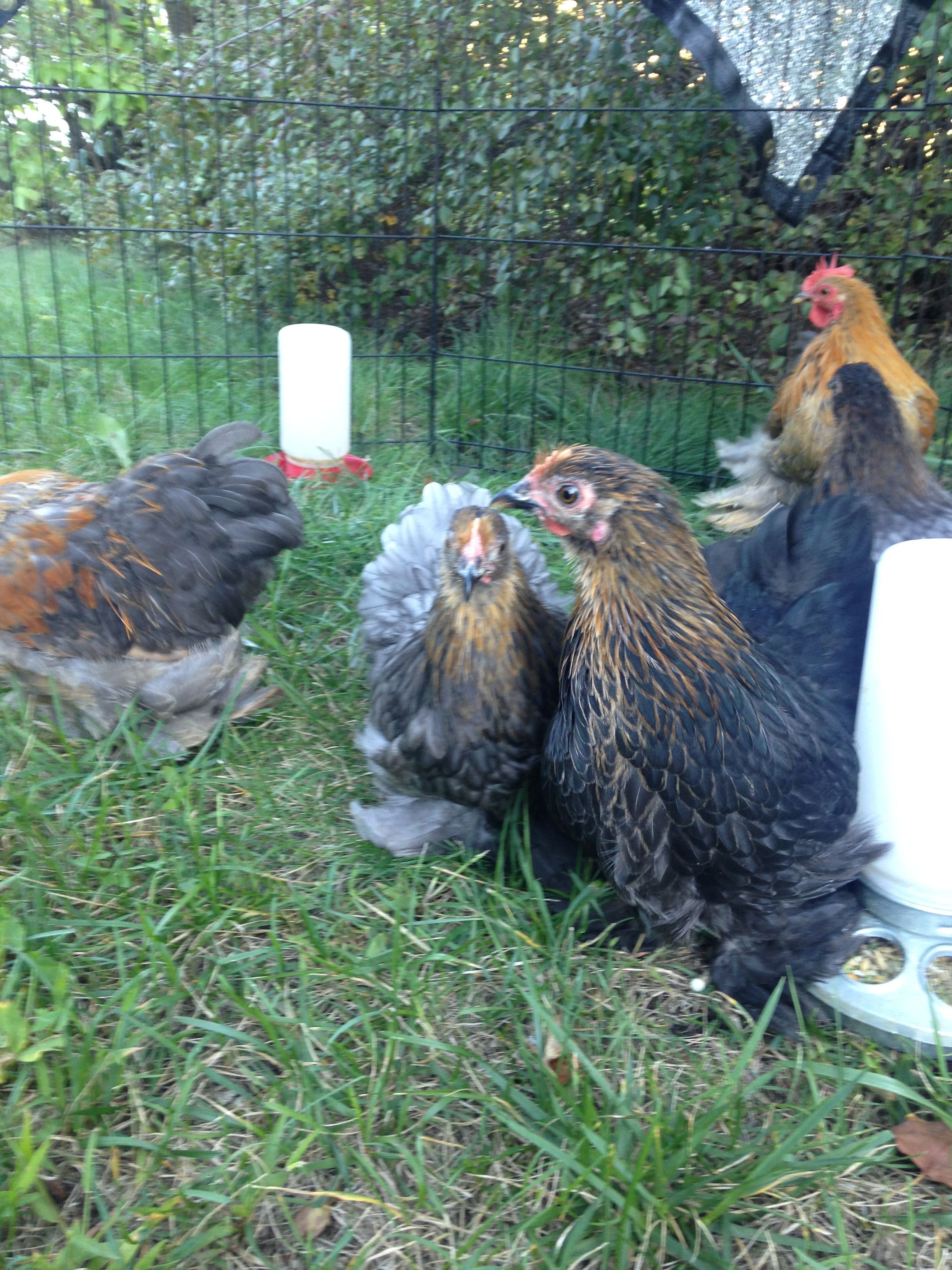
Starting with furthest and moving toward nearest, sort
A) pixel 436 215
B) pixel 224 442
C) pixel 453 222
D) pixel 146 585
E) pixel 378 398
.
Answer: pixel 453 222, pixel 378 398, pixel 436 215, pixel 224 442, pixel 146 585

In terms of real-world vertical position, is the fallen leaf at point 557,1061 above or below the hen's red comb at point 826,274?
below

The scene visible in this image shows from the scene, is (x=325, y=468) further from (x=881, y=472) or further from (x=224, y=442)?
(x=881, y=472)

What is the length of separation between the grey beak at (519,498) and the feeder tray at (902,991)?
3.44ft

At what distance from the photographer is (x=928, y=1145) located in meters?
1.60

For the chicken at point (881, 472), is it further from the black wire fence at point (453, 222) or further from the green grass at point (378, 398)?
the green grass at point (378, 398)

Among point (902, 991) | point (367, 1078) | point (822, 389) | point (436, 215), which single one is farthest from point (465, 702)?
point (436, 215)

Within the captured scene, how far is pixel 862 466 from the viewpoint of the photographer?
2.83 m

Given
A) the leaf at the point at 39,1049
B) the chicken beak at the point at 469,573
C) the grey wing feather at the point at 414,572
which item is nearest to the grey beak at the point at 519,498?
the chicken beak at the point at 469,573

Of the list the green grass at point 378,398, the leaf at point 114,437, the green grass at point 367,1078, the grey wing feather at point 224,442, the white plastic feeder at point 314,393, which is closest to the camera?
the green grass at point 367,1078

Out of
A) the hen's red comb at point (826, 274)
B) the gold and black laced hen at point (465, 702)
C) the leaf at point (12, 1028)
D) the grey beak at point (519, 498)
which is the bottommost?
the leaf at point (12, 1028)

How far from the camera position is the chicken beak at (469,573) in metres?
1.96

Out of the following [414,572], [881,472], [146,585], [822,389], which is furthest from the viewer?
[822,389]

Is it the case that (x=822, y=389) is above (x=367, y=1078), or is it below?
above

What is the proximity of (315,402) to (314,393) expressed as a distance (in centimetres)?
4
